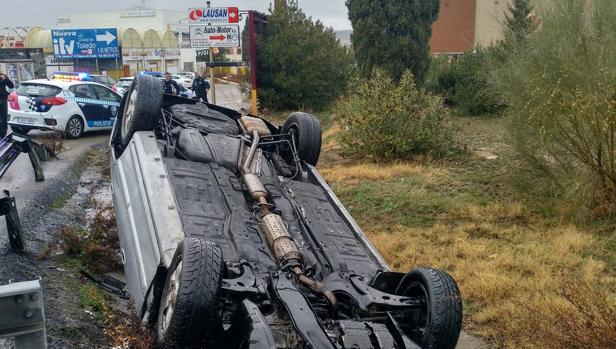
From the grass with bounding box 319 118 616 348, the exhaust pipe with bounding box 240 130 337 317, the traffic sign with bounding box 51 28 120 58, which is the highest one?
the traffic sign with bounding box 51 28 120 58

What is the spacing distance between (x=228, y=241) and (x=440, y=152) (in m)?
6.65

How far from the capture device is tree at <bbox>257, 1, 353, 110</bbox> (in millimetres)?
17672

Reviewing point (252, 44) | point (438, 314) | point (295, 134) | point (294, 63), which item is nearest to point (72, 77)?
point (252, 44)

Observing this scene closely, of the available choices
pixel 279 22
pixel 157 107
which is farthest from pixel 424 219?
pixel 279 22

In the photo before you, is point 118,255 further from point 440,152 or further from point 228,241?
point 440,152

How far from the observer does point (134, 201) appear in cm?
449

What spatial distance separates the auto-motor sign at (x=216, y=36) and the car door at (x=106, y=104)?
8.87 ft

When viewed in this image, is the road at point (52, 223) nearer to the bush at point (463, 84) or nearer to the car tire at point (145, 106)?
the car tire at point (145, 106)

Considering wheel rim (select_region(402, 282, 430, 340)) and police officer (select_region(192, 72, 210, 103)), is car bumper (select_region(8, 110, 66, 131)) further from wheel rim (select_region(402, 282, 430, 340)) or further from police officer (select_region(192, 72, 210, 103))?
wheel rim (select_region(402, 282, 430, 340))

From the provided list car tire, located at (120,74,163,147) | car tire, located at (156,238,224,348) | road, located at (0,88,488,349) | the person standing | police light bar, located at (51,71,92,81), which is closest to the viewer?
car tire, located at (156,238,224,348)

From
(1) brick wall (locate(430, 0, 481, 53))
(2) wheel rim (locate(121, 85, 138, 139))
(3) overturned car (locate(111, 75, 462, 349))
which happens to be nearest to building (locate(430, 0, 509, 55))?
(1) brick wall (locate(430, 0, 481, 53))

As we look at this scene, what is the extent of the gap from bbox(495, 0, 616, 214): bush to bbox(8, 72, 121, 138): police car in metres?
8.82

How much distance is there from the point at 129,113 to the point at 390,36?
1182 centimetres

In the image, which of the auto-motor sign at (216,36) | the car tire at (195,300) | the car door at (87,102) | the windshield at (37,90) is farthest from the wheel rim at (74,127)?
the car tire at (195,300)
